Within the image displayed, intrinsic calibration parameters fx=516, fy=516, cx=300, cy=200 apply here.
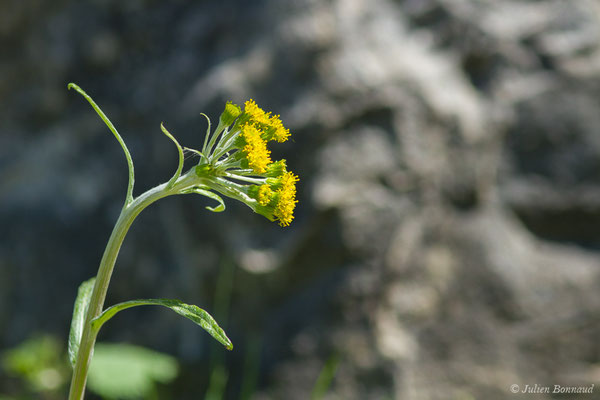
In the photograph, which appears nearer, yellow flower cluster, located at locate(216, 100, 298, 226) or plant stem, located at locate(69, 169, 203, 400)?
plant stem, located at locate(69, 169, 203, 400)

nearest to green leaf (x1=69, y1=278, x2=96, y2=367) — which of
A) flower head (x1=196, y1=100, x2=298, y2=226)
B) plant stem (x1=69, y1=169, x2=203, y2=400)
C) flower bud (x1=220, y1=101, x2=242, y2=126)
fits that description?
plant stem (x1=69, y1=169, x2=203, y2=400)

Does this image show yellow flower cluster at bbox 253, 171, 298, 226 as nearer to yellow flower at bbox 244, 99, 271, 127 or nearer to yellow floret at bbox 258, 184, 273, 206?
yellow floret at bbox 258, 184, 273, 206

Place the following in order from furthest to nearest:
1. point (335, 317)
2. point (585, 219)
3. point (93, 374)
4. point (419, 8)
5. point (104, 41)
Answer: point (104, 41), point (419, 8), point (585, 219), point (335, 317), point (93, 374)

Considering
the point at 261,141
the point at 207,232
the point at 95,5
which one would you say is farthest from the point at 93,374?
the point at 95,5

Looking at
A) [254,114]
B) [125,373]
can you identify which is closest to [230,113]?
[254,114]

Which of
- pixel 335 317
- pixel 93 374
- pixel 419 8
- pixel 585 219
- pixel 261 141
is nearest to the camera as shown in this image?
pixel 261 141

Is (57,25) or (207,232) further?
(57,25)

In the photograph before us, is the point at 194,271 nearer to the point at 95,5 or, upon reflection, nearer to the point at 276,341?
the point at 276,341
